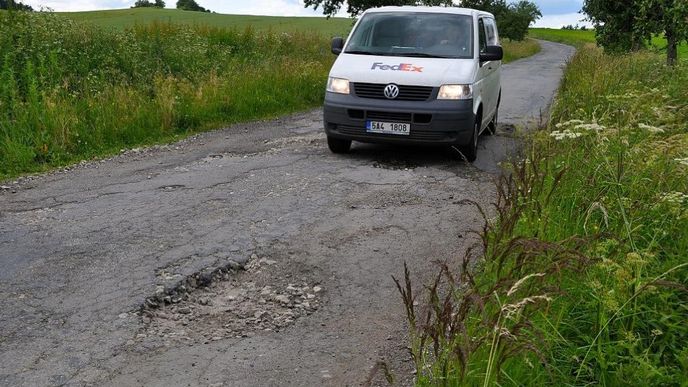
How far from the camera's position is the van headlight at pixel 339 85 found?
319 inches

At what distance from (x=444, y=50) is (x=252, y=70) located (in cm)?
653

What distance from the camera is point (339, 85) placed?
814 cm

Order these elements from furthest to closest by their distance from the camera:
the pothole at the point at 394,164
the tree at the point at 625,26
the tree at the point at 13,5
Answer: the tree at the point at 625,26
the tree at the point at 13,5
the pothole at the point at 394,164

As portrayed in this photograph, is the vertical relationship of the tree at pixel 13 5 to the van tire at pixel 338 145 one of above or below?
above

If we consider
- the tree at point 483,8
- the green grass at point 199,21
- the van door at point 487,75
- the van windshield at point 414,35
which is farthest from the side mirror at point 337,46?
the tree at point 483,8

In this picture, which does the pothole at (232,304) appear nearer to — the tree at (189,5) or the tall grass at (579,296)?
the tall grass at (579,296)

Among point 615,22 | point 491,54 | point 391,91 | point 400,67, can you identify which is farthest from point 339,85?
point 615,22

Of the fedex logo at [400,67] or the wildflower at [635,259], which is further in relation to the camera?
the fedex logo at [400,67]

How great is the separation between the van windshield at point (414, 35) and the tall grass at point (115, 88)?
11.7ft

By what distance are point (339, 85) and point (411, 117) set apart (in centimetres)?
105

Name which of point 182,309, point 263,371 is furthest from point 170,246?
point 263,371

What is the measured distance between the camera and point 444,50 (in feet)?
27.9

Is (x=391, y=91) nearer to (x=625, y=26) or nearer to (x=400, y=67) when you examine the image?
(x=400, y=67)

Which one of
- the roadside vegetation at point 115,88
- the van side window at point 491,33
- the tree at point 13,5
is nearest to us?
the roadside vegetation at point 115,88
